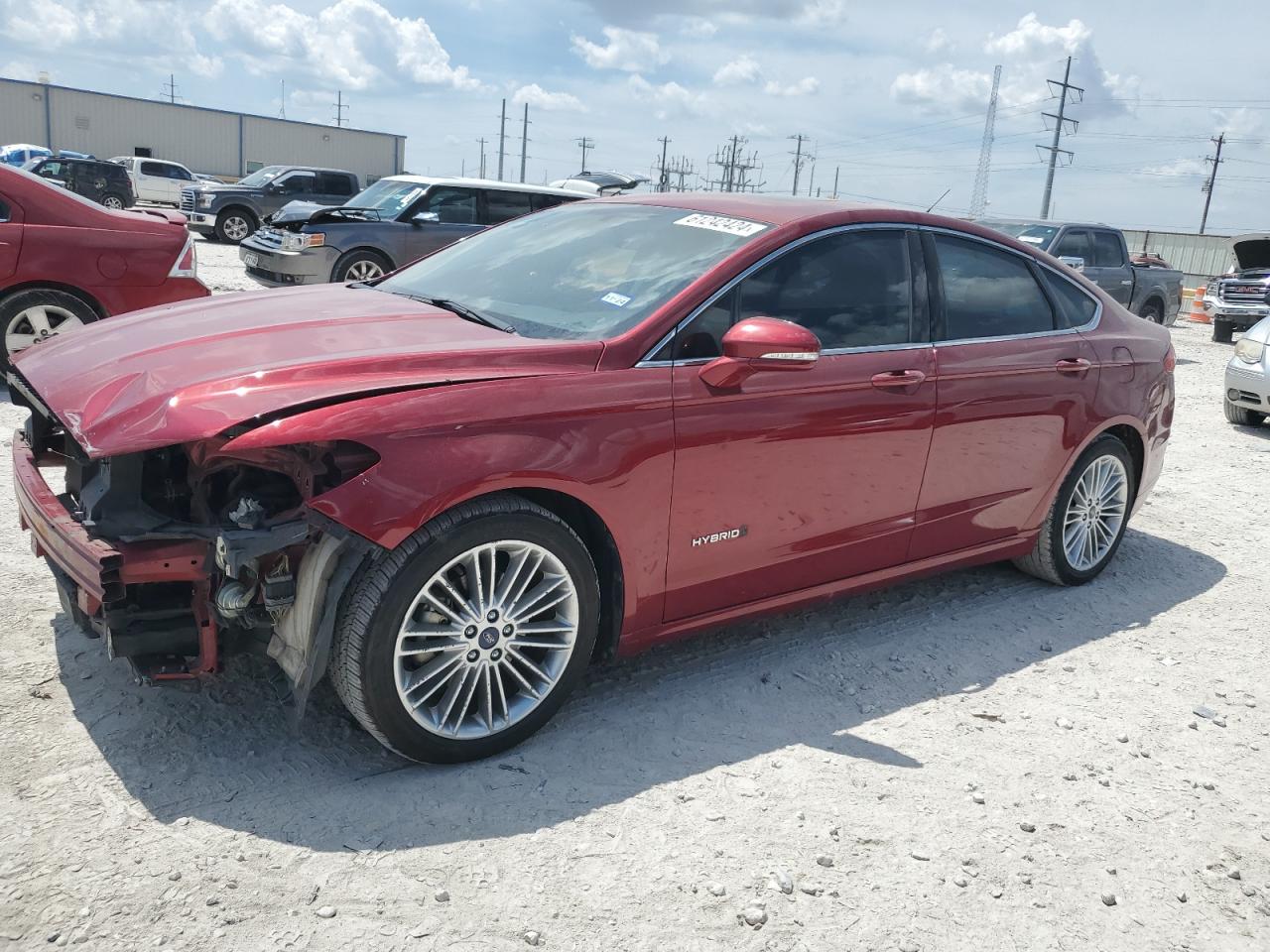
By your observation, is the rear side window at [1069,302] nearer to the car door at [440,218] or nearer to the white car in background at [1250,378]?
the white car in background at [1250,378]

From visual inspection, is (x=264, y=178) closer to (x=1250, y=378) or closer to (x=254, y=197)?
(x=254, y=197)

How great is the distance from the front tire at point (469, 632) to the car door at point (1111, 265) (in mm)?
13316

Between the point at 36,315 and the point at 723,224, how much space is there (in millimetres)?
5340

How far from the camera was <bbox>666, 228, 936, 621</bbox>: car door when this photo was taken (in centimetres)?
327

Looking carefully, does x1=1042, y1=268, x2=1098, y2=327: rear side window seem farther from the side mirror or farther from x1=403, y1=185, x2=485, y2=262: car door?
x1=403, y1=185, x2=485, y2=262: car door

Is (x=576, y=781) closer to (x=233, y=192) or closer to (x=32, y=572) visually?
(x=32, y=572)

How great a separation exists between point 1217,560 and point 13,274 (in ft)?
25.0

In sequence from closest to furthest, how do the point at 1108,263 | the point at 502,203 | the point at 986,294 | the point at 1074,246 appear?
the point at 986,294 → the point at 502,203 → the point at 1074,246 → the point at 1108,263

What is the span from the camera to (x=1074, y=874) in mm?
2787

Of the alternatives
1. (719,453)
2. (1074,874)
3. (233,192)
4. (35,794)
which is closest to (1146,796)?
(1074,874)

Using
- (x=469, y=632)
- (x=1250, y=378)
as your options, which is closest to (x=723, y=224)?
(x=469, y=632)

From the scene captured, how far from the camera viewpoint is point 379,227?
1166 cm

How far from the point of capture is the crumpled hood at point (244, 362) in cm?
260

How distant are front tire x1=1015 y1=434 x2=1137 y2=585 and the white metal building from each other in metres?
49.9
